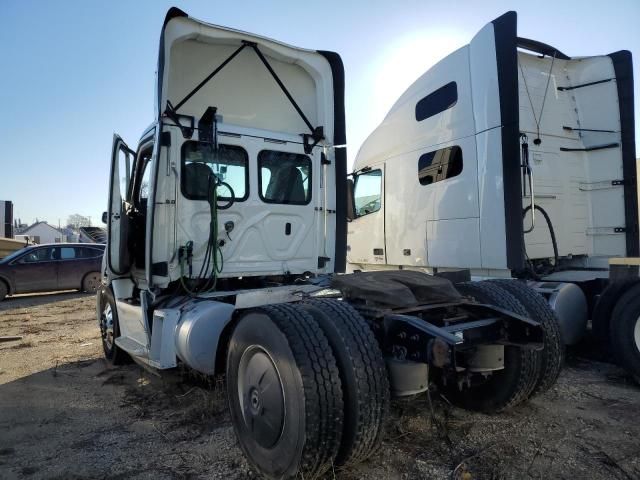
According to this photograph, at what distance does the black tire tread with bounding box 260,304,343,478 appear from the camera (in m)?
2.38

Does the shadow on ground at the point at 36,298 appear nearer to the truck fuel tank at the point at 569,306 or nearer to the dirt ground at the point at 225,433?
the dirt ground at the point at 225,433

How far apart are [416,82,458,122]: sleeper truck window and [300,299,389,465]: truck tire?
4.14 m

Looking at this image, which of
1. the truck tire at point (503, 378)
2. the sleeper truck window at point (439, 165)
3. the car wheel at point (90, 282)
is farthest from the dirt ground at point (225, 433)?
the car wheel at point (90, 282)

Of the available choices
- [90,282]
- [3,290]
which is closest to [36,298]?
[3,290]

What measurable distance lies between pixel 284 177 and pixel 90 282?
1106cm

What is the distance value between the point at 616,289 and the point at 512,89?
2.42 metres

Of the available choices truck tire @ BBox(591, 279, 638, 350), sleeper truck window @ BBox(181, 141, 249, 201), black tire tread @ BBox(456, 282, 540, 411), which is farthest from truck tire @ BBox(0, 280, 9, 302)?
truck tire @ BBox(591, 279, 638, 350)

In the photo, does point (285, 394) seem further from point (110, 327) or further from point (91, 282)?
point (91, 282)

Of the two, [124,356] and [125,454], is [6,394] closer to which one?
[124,356]

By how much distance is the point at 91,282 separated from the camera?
13680 millimetres

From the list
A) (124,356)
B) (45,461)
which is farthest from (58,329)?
(45,461)

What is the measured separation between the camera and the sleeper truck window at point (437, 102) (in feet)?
18.9

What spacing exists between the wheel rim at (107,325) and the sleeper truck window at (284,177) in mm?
2541

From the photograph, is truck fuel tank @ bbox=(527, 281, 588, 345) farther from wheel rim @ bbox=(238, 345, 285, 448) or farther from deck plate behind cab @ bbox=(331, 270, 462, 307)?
wheel rim @ bbox=(238, 345, 285, 448)
